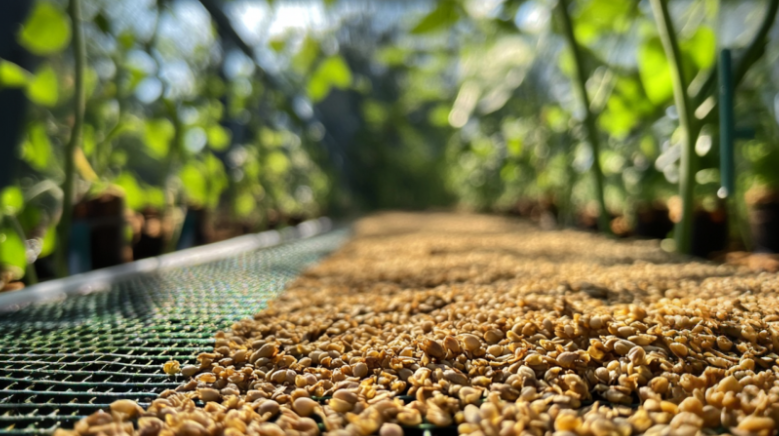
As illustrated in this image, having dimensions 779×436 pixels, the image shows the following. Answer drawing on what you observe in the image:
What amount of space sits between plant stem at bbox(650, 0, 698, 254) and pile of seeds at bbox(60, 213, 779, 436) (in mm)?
308

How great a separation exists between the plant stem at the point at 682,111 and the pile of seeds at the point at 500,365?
0.31 metres

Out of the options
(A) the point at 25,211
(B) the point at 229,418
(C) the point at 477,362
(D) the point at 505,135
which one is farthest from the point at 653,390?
(D) the point at 505,135

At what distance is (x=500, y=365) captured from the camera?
0.53 meters

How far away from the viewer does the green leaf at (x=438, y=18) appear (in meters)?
1.14

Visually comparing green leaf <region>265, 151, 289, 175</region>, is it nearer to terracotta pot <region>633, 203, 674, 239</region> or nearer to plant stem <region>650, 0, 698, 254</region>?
terracotta pot <region>633, 203, 674, 239</region>

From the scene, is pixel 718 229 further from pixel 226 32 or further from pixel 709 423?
pixel 226 32

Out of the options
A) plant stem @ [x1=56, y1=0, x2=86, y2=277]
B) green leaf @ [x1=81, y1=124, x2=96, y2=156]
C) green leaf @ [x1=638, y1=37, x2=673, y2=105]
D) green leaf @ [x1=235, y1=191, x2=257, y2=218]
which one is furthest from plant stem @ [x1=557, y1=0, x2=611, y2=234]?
green leaf @ [x1=235, y1=191, x2=257, y2=218]

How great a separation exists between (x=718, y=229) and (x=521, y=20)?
1.16 meters

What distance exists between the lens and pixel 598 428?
0.38m

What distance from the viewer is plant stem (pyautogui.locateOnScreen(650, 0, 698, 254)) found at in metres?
1.01

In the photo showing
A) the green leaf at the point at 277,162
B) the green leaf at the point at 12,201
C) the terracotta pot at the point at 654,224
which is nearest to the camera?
the green leaf at the point at 12,201

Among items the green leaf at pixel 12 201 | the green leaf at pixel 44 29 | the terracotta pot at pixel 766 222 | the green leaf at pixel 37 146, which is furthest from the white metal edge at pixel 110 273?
the terracotta pot at pixel 766 222

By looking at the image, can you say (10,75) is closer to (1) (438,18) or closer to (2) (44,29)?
(2) (44,29)

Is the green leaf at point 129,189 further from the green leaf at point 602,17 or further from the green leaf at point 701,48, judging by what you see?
the green leaf at point 701,48
